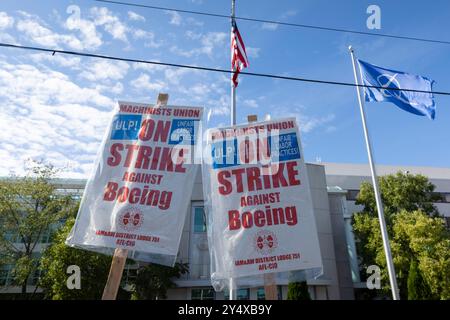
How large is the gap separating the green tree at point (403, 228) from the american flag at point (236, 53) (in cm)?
1566

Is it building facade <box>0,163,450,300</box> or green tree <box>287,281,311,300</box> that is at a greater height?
building facade <box>0,163,450,300</box>

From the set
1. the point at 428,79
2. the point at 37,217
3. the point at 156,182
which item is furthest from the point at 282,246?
the point at 37,217

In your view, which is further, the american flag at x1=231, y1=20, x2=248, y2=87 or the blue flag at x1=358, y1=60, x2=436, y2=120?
the blue flag at x1=358, y1=60, x2=436, y2=120

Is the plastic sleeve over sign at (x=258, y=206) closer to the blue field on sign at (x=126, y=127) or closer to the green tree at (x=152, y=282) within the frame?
the blue field on sign at (x=126, y=127)

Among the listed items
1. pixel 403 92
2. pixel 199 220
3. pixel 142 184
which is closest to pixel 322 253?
pixel 199 220

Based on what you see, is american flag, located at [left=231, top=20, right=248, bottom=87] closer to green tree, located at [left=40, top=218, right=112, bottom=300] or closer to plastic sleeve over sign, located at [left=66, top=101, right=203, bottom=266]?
plastic sleeve over sign, located at [left=66, top=101, right=203, bottom=266]

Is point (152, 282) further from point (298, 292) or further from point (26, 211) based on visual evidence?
point (26, 211)

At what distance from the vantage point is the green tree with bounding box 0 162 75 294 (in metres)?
24.3

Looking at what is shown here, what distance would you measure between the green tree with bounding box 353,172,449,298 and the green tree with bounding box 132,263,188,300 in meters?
12.5

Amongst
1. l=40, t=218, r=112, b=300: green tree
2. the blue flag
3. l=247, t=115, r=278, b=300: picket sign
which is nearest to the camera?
l=247, t=115, r=278, b=300: picket sign

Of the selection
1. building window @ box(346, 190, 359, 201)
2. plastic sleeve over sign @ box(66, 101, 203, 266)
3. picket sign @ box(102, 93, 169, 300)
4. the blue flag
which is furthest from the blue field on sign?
building window @ box(346, 190, 359, 201)

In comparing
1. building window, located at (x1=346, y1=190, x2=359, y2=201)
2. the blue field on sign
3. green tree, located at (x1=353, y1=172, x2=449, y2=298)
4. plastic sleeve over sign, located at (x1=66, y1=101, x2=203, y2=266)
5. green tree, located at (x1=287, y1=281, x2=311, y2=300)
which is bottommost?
green tree, located at (x1=287, y1=281, x2=311, y2=300)

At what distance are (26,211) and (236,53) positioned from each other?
22383mm

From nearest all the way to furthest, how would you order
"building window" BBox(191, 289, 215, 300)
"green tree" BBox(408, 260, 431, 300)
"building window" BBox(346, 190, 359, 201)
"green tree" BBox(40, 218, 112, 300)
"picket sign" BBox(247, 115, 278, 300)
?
"picket sign" BBox(247, 115, 278, 300), "green tree" BBox(408, 260, 431, 300), "green tree" BBox(40, 218, 112, 300), "building window" BBox(191, 289, 215, 300), "building window" BBox(346, 190, 359, 201)
